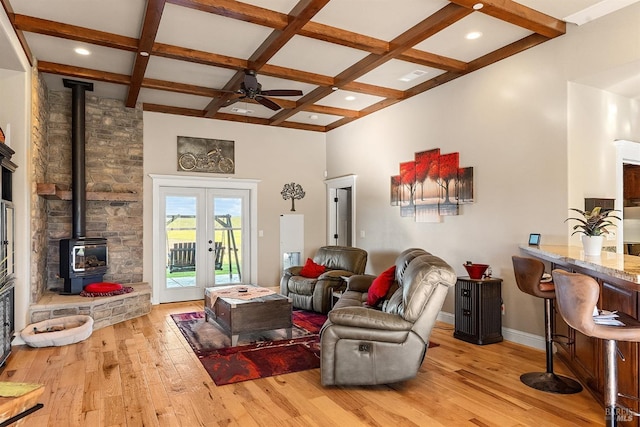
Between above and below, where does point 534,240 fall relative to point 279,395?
above

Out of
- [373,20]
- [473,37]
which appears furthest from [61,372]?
[473,37]

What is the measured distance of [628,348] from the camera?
239cm

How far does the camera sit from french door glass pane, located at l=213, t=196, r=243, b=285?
7.27 meters

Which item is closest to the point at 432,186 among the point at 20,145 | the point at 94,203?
the point at 20,145

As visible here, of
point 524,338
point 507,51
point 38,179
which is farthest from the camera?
point 38,179

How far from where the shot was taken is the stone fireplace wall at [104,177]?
590cm

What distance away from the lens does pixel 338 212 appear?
8297mm

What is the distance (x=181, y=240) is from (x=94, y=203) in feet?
4.74

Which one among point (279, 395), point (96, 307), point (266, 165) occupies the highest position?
point (266, 165)

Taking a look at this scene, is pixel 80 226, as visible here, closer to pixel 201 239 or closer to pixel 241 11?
pixel 201 239

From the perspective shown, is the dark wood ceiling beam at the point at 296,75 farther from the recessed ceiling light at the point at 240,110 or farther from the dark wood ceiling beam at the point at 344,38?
the recessed ceiling light at the point at 240,110

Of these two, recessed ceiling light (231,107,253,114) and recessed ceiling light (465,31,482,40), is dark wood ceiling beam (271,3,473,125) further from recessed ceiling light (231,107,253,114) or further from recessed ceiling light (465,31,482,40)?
recessed ceiling light (231,107,253,114)

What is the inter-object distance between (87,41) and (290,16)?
2.10 meters

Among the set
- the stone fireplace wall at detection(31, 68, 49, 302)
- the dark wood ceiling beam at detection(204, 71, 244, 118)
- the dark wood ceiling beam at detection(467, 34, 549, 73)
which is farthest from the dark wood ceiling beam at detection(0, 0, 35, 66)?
the dark wood ceiling beam at detection(467, 34, 549, 73)
